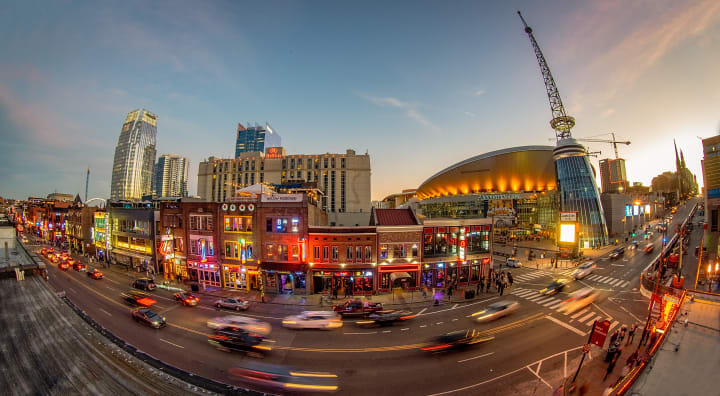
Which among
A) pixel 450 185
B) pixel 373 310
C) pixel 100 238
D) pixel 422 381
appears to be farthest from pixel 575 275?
pixel 100 238

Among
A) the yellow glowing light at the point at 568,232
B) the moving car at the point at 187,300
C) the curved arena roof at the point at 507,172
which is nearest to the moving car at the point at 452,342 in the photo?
the moving car at the point at 187,300

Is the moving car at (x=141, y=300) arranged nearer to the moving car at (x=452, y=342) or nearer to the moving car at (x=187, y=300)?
the moving car at (x=187, y=300)

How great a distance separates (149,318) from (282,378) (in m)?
14.1

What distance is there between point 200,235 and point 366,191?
63.0m

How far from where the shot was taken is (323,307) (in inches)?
928

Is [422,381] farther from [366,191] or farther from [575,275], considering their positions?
[366,191]

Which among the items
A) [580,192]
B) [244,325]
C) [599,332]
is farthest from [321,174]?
[599,332]

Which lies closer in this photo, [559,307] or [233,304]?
[233,304]

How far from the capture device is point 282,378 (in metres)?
12.8

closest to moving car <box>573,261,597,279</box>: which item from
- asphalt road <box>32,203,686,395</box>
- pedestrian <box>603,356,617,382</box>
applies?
asphalt road <box>32,203,686,395</box>

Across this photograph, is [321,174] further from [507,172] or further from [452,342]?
[452,342]

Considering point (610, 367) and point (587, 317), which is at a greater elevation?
point (610, 367)

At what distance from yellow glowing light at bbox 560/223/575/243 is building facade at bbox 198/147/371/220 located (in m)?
54.7

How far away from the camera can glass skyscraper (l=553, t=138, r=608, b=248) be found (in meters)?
60.2
